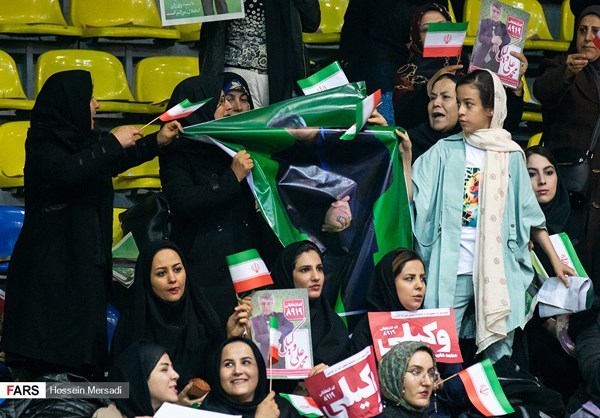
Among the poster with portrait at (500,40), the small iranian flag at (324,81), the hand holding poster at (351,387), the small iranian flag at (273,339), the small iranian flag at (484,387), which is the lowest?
the small iranian flag at (484,387)

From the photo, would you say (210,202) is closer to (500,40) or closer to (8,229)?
(8,229)

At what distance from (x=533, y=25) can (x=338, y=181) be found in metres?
3.26

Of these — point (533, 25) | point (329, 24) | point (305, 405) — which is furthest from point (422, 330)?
point (533, 25)

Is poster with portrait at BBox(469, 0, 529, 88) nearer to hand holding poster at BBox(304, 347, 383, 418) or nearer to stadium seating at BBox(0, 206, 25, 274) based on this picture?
hand holding poster at BBox(304, 347, 383, 418)

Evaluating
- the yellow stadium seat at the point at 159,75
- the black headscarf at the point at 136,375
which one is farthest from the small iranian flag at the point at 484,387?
the yellow stadium seat at the point at 159,75

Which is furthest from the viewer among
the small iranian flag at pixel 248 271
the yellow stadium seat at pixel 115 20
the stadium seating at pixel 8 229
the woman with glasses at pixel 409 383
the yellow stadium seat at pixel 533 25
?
the yellow stadium seat at pixel 533 25

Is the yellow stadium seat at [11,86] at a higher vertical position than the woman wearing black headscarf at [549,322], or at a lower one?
higher

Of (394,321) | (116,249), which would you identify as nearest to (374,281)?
(394,321)

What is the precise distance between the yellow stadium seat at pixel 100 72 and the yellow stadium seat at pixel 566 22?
2847mm

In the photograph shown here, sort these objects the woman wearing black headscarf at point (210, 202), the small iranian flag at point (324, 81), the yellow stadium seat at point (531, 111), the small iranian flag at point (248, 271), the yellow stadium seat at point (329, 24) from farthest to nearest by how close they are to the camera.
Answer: the yellow stadium seat at point (329, 24)
the yellow stadium seat at point (531, 111)
the small iranian flag at point (324, 81)
the woman wearing black headscarf at point (210, 202)
the small iranian flag at point (248, 271)

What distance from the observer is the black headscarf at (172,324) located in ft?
19.3

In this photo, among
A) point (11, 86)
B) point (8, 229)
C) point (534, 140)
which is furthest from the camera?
point (534, 140)

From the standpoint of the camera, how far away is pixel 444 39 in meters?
6.93
